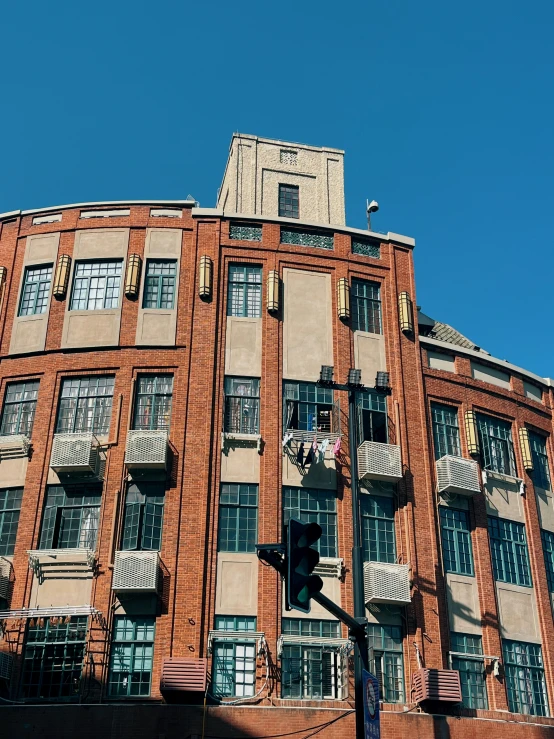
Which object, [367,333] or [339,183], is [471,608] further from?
[339,183]

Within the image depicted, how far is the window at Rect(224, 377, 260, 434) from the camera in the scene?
30.2m

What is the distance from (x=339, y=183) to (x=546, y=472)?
15.4 m

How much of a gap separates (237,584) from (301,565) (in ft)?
51.7

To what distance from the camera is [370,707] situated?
54.6ft

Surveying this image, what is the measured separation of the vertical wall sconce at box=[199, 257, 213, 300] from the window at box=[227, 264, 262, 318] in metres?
0.88

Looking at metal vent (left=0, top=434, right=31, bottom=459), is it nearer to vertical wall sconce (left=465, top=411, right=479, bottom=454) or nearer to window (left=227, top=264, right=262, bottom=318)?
window (left=227, top=264, right=262, bottom=318)

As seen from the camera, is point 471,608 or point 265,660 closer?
point 265,660

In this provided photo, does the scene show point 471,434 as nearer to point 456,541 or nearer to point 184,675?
point 456,541

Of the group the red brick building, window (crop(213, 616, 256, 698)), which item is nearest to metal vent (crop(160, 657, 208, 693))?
the red brick building

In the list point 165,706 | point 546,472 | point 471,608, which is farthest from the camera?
point 546,472

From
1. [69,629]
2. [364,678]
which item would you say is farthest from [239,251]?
[364,678]

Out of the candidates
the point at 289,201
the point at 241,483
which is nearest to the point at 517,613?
the point at 241,483

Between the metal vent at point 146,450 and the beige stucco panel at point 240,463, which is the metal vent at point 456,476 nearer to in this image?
the beige stucco panel at point 240,463

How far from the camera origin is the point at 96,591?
27094mm
